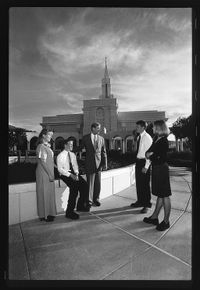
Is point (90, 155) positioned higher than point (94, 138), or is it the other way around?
point (94, 138)

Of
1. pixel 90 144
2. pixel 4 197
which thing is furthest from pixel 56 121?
pixel 4 197

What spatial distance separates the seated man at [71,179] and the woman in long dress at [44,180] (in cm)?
19

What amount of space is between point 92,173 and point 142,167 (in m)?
0.94

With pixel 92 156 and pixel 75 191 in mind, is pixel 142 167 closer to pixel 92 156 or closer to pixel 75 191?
pixel 92 156

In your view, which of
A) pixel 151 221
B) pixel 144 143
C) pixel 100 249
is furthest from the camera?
pixel 144 143

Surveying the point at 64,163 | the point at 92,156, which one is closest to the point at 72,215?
the point at 64,163

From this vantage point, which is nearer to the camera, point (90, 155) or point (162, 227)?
point (162, 227)

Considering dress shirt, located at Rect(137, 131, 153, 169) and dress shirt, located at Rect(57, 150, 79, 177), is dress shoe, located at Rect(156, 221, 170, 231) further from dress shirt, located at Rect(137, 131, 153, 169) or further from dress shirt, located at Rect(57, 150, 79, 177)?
dress shirt, located at Rect(57, 150, 79, 177)

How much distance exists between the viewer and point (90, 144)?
3910 millimetres

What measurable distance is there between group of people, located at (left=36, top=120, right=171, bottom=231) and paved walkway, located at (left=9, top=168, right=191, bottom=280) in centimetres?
23

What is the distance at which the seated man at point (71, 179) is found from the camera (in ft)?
11.1

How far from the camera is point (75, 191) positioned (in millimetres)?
3459

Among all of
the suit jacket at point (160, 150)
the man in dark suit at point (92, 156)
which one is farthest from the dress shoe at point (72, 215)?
the suit jacket at point (160, 150)
